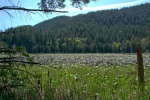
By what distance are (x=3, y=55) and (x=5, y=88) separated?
60 centimetres

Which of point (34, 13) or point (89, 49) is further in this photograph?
point (89, 49)

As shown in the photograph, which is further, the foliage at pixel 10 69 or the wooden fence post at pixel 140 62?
the wooden fence post at pixel 140 62

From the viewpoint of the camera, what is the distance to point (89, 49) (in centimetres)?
14125

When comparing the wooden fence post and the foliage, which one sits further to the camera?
the wooden fence post

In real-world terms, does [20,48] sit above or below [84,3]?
below

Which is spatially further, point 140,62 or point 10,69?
point 140,62

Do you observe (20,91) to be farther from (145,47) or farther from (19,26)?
(145,47)

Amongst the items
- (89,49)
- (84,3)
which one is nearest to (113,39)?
(89,49)

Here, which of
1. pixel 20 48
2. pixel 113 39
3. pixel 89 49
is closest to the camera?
pixel 20 48

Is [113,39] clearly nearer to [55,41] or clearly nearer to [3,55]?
[55,41]

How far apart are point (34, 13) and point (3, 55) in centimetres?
96

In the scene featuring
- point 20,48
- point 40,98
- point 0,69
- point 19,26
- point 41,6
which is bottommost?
point 40,98

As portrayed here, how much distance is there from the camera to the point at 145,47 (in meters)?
132

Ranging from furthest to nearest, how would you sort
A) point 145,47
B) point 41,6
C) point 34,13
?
point 145,47 < point 41,6 < point 34,13
